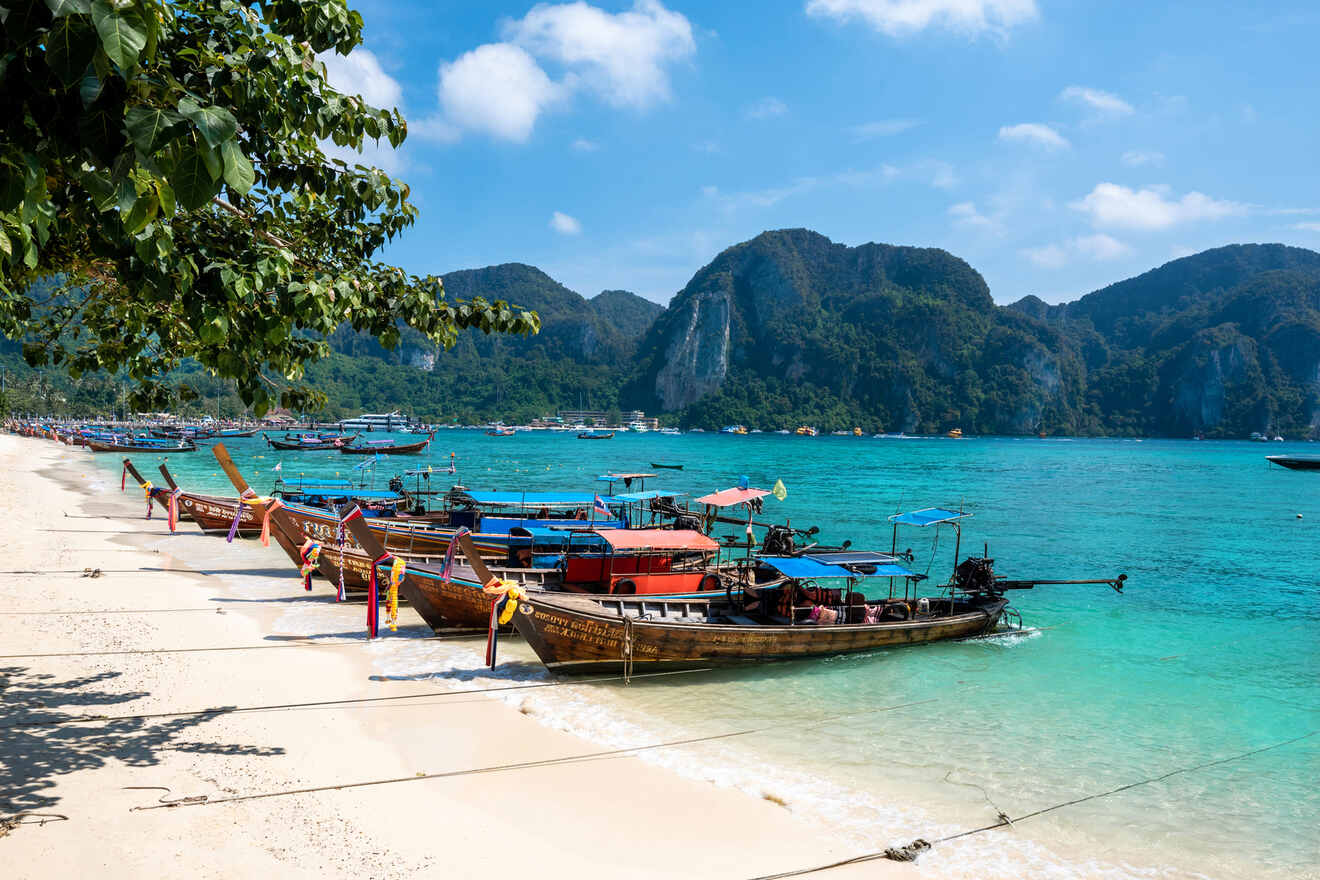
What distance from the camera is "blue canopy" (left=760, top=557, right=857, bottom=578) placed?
49.9 ft

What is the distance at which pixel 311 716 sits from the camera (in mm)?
10578

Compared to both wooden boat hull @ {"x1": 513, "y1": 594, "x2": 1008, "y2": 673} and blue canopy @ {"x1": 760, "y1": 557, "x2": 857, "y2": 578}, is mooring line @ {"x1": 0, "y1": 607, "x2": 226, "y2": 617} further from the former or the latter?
blue canopy @ {"x1": 760, "y1": 557, "x2": 857, "y2": 578}

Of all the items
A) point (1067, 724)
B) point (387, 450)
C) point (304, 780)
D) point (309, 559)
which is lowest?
point (1067, 724)

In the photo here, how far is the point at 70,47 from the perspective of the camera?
2.42 metres

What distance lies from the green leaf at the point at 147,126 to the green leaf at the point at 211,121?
7 cm

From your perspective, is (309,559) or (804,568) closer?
(804,568)

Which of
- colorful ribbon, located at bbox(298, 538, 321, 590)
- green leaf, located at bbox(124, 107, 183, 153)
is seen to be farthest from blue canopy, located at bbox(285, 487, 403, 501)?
green leaf, located at bbox(124, 107, 183, 153)

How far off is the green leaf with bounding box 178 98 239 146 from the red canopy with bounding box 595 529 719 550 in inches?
517

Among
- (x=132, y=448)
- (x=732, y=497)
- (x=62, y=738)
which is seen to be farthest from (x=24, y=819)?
(x=132, y=448)

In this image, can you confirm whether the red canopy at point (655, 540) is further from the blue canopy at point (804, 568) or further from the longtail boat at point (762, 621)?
the blue canopy at point (804, 568)

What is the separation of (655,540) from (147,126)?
45.1 feet

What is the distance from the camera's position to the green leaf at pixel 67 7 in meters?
2.26

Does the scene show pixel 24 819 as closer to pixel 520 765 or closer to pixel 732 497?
pixel 520 765

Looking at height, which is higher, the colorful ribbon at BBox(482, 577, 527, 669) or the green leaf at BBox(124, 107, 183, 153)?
the green leaf at BBox(124, 107, 183, 153)
